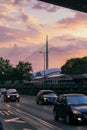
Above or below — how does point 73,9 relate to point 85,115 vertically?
above

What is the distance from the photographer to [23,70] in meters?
139

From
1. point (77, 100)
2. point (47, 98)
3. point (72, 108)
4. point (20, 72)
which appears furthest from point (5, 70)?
point (72, 108)

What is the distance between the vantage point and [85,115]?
70.4 ft

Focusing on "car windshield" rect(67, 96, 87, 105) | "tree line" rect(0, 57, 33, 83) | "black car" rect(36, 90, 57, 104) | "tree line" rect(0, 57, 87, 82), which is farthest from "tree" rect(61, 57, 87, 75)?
"car windshield" rect(67, 96, 87, 105)

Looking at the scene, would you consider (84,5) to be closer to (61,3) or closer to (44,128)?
(61,3)

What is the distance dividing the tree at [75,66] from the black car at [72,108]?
5172 inches

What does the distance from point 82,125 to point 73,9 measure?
626 centimetres

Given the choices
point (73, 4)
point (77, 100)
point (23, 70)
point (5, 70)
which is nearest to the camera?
point (73, 4)

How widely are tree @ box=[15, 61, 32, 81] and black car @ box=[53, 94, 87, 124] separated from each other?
4532 inches

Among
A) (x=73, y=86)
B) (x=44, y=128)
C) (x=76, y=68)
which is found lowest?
(x=44, y=128)

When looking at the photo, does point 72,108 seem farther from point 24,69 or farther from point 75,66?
point 75,66

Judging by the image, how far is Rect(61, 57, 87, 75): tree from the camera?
15638cm

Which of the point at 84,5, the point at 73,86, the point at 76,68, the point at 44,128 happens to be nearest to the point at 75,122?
the point at 44,128

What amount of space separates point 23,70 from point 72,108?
117m
